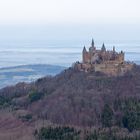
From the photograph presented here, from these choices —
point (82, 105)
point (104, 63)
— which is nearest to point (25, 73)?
point (104, 63)

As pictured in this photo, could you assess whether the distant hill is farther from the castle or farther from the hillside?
the hillside

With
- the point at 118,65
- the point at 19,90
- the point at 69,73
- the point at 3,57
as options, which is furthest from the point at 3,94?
the point at 3,57

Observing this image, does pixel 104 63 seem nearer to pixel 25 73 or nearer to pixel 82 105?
pixel 82 105

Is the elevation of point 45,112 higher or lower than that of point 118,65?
lower

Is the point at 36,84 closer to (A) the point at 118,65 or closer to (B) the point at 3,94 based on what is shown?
(B) the point at 3,94

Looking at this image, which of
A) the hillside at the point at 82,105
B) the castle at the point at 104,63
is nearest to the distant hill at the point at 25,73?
the castle at the point at 104,63
